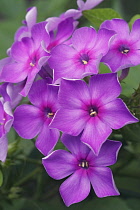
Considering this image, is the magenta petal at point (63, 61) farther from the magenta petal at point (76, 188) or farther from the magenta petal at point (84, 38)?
the magenta petal at point (76, 188)

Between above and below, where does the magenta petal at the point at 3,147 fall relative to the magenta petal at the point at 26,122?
below

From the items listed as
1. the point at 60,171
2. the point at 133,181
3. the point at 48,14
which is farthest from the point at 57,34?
the point at 48,14

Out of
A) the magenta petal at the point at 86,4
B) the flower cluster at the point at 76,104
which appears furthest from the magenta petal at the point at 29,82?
the magenta petal at the point at 86,4

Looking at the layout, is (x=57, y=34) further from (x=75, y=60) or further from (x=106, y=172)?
(x=106, y=172)

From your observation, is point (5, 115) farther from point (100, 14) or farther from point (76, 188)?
point (100, 14)

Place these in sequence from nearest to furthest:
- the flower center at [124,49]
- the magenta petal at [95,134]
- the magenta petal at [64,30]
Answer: the magenta petal at [95,134] → the flower center at [124,49] → the magenta petal at [64,30]

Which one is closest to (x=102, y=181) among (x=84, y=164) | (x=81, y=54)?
(x=84, y=164)

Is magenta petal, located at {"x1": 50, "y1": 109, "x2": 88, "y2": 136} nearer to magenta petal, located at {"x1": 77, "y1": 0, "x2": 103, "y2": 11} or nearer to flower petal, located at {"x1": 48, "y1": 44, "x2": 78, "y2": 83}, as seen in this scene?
flower petal, located at {"x1": 48, "y1": 44, "x2": 78, "y2": 83}
